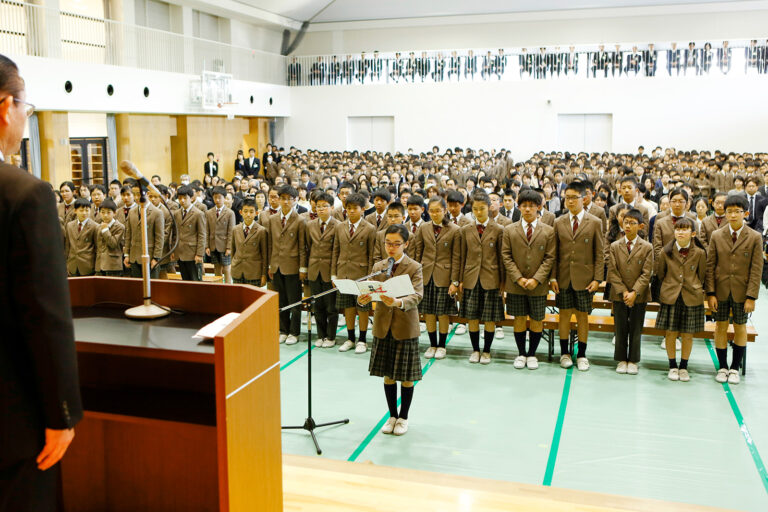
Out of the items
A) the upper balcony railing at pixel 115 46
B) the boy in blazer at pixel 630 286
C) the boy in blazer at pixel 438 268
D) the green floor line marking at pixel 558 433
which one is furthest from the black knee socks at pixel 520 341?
the upper balcony railing at pixel 115 46

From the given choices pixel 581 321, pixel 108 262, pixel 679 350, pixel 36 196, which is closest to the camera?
A: pixel 36 196

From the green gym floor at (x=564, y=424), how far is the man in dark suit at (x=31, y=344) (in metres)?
3.22

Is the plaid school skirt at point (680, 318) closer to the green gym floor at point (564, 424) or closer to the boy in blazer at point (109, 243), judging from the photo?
the green gym floor at point (564, 424)

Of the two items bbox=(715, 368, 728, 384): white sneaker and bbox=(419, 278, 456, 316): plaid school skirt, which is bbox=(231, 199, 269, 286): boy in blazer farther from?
bbox=(715, 368, 728, 384): white sneaker

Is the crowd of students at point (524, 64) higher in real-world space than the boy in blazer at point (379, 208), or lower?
higher

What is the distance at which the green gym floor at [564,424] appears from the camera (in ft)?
15.2

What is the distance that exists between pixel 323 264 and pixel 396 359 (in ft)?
9.07

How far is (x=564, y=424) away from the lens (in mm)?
5484

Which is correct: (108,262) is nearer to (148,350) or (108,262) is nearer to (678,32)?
(148,350)

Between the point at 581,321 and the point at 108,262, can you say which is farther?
the point at 108,262

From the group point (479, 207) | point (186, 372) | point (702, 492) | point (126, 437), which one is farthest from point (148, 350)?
point (479, 207)

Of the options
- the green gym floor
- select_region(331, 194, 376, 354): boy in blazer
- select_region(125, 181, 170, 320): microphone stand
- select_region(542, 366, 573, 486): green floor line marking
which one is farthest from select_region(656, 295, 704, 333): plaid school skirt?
select_region(125, 181, 170, 320): microphone stand

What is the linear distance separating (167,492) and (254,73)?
850 inches

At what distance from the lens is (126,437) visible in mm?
2871
